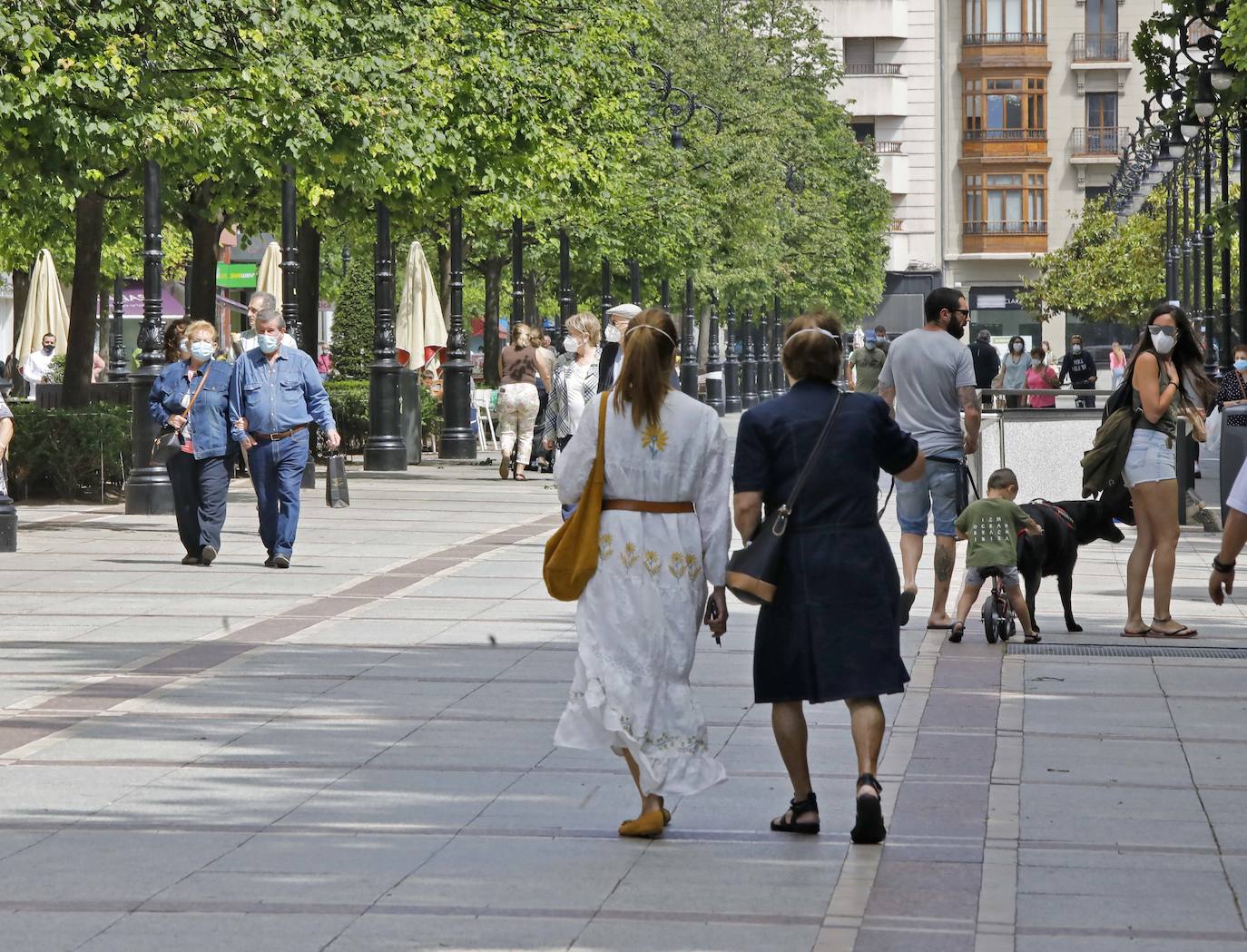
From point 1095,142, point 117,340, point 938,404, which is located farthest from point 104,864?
point 1095,142

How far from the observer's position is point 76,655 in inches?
414

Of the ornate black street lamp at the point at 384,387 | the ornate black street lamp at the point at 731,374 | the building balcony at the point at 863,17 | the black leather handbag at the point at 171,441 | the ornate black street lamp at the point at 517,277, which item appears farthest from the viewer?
the building balcony at the point at 863,17

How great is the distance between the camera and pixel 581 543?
22.1ft

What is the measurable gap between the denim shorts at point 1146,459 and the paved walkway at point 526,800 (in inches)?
33.9

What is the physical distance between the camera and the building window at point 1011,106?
9762 cm

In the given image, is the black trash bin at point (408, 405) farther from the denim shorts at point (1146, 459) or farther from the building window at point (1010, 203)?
the building window at point (1010, 203)

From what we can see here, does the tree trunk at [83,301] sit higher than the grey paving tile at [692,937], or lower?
higher

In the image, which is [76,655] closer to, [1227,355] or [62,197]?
[62,197]

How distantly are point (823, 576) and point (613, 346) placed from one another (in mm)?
6922

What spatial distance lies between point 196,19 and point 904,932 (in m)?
13.1

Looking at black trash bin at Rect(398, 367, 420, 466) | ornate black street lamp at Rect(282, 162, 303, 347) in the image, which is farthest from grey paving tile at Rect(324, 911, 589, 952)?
black trash bin at Rect(398, 367, 420, 466)

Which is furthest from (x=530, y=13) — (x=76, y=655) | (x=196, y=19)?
(x=76, y=655)

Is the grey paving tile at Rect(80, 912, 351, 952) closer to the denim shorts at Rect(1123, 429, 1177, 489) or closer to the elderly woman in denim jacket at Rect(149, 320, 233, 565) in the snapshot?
the denim shorts at Rect(1123, 429, 1177, 489)

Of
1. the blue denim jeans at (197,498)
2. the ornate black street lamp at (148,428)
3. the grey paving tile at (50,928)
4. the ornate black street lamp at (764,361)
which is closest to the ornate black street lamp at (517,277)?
the ornate black street lamp at (148,428)
